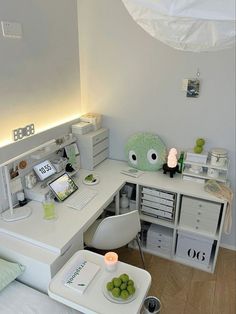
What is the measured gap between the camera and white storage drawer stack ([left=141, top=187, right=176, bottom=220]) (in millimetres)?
2008

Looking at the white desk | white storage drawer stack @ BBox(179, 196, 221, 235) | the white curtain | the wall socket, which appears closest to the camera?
the white curtain

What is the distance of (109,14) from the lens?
2.04 metres

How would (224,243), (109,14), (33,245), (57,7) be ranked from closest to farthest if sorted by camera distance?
(33,245) < (57,7) < (109,14) < (224,243)

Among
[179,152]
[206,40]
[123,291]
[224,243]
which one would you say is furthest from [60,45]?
[224,243]

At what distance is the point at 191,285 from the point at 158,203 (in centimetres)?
64

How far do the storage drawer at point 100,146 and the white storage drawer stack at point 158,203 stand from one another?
1.70ft

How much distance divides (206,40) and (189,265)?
6.15ft

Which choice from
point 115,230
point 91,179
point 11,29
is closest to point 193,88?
point 91,179

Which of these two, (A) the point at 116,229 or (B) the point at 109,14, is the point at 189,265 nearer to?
(A) the point at 116,229

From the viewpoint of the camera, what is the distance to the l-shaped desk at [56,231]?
135cm

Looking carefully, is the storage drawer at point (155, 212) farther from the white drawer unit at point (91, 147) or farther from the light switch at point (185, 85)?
the light switch at point (185, 85)

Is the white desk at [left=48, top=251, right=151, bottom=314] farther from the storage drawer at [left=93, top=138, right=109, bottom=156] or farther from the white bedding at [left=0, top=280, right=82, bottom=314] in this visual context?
the storage drawer at [left=93, top=138, right=109, bottom=156]

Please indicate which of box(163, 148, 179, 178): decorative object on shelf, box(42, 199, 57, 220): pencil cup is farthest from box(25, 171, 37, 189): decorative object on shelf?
box(163, 148, 179, 178): decorative object on shelf

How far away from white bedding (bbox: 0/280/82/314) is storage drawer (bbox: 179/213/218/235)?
1046mm
